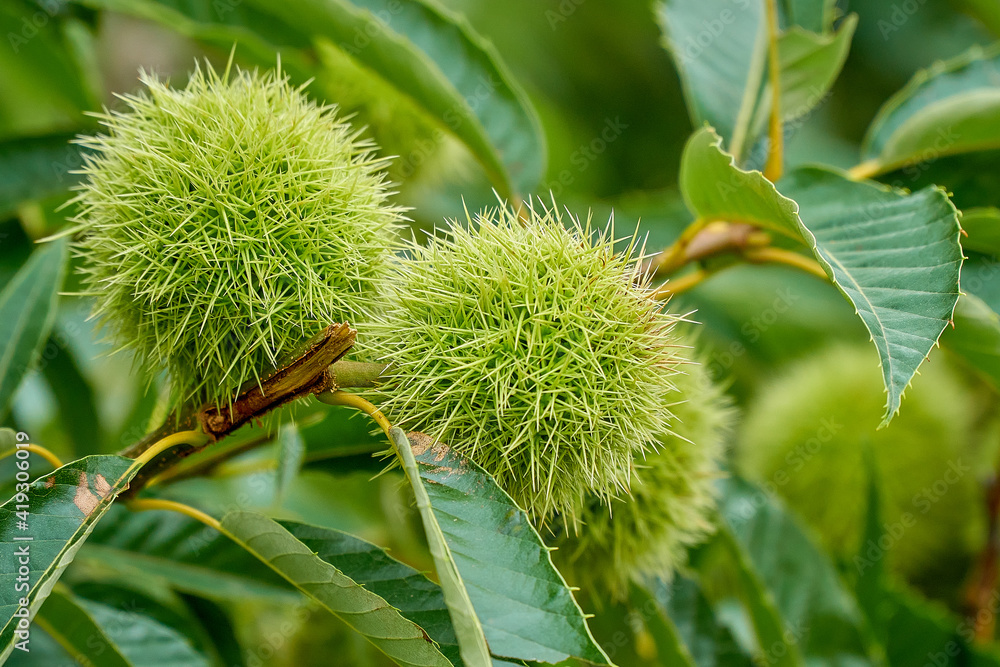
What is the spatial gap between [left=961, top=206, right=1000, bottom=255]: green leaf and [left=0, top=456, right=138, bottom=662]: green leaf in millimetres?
1074

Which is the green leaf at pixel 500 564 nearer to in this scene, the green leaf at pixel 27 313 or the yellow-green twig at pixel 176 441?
the yellow-green twig at pixel 176 441

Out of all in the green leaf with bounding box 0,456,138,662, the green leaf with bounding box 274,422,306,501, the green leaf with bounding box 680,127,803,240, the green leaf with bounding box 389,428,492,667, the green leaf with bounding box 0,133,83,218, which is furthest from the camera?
the green leaf with bounding box 0,133,83,218

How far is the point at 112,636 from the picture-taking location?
1.12 meters

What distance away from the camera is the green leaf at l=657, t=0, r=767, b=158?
4.50 feet

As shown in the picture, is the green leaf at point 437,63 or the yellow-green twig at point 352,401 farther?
the green leaf at point 437,63

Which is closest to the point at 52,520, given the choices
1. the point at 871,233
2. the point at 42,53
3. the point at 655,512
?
the point at 655,512

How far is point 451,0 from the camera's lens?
2.71 m

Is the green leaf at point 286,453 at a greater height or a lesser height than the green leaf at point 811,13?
lesser

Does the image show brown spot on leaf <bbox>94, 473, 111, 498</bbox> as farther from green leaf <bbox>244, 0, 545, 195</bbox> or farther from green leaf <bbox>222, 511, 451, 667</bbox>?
green leaf <bbox>244, 0, 545, 195</bbox>

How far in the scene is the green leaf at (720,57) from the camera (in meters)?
1.37

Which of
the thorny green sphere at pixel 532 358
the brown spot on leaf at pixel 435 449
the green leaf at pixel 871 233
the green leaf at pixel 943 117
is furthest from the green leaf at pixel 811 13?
the brown spot on leaf at pixel 435 449

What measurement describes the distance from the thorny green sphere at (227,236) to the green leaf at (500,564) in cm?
20

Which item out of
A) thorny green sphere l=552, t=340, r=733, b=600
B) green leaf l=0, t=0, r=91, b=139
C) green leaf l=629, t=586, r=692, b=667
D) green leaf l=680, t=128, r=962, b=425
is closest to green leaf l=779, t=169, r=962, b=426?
green leaf l=680, t=128, r=962, b=425

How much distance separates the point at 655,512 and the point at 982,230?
0.58 m
